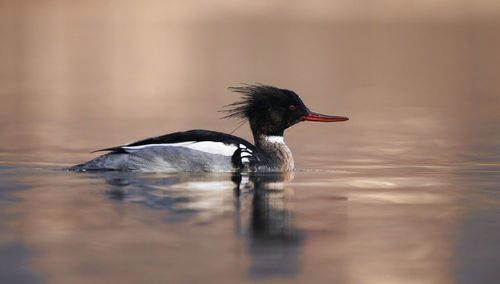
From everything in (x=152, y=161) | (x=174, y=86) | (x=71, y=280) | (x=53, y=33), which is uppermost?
(x=53, y=33)

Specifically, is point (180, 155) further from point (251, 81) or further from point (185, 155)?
point (251, 81)

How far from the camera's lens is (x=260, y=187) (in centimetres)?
831

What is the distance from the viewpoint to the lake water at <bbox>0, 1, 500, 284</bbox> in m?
5.44

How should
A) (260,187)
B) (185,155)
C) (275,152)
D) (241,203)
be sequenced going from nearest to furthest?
(241,203), (260,187), (185,155), (275,152)

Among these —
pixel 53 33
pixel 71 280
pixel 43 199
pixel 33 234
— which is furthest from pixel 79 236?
pixel 53 33

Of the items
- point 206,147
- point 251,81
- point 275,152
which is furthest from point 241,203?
point 251,81

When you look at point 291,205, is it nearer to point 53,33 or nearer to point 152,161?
point 152,161

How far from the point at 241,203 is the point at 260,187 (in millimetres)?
994

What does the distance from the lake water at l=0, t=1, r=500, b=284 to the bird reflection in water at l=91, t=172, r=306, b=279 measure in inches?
0.8

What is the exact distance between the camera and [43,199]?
755cm

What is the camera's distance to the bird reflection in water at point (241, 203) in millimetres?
5609

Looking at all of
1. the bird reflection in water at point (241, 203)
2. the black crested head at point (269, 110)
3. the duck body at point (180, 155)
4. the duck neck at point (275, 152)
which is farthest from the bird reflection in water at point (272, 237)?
the black crested head at point (269, 110)

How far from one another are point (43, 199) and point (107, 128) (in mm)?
6657

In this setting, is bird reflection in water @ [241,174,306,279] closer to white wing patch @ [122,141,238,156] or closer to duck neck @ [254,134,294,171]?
white wing patch @ [122,141,238,156]
